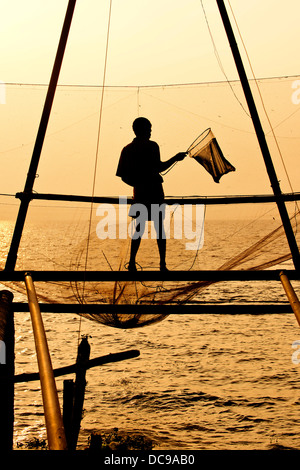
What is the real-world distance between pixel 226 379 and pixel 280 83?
4.99 meters

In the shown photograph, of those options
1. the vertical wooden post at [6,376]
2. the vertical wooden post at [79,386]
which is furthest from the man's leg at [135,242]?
the vertical wooden post at [6,376]

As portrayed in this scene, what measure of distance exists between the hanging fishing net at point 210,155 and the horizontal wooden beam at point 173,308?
1.21 m

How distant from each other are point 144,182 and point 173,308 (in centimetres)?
116

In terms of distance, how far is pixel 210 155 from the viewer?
4836mm

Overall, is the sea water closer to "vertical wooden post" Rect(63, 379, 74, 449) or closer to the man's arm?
"vertical wooden post" Rect(63, 379, 74, 449)

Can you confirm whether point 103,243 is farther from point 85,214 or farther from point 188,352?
point 188,352

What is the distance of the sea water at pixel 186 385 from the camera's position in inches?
279

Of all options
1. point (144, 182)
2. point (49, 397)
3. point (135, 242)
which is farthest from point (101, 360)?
point (49, 397)

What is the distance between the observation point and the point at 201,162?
4.84 meters

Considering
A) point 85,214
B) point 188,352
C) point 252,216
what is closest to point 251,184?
point 252,216

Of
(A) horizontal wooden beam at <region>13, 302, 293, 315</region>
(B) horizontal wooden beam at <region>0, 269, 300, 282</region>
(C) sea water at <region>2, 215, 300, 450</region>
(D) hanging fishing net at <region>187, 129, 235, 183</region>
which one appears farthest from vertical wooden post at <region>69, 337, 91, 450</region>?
(D) hanging fishing net at <region>187, 129, 235, 183</region>

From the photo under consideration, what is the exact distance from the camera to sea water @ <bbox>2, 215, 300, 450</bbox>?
23.3 ft

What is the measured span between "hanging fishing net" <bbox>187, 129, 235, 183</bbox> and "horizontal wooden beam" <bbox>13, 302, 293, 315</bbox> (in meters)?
1.21

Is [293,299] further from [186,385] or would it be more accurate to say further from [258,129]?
[186,385]
